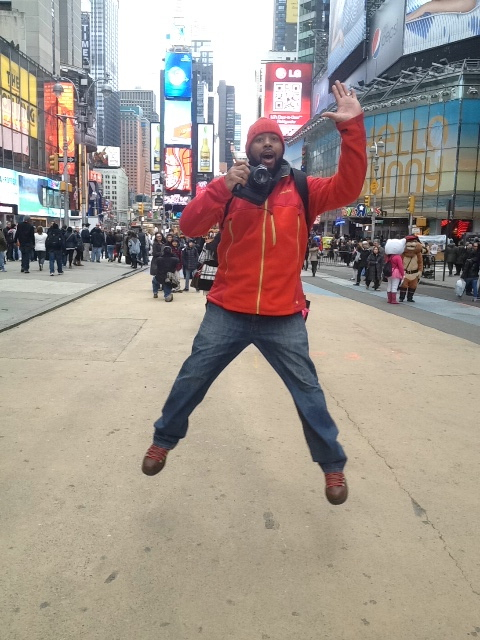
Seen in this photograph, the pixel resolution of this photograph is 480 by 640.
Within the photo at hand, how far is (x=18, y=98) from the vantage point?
1544 inches

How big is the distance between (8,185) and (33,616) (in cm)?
3875

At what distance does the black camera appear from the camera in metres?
2.67

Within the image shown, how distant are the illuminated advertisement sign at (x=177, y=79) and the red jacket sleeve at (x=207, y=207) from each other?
4018 inches

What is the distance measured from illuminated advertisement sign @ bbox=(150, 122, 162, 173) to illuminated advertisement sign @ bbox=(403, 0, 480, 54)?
7077 cm

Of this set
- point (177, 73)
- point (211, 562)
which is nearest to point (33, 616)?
point (211, 562)

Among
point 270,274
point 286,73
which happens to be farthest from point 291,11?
point 270,274

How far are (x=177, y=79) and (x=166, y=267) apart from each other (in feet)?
312

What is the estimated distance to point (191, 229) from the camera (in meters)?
2.93

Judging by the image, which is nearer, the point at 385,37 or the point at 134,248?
the point at 134,248

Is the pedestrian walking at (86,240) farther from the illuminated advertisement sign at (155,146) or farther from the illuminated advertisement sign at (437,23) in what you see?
the illuminated advertisement sign at (155,146)

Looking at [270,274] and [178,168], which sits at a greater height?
[178,168]

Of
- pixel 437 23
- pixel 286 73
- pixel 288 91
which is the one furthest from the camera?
pixel 288 91

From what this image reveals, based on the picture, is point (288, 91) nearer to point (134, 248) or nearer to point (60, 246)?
point (134, 248)

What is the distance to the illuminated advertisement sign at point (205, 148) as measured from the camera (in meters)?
110
